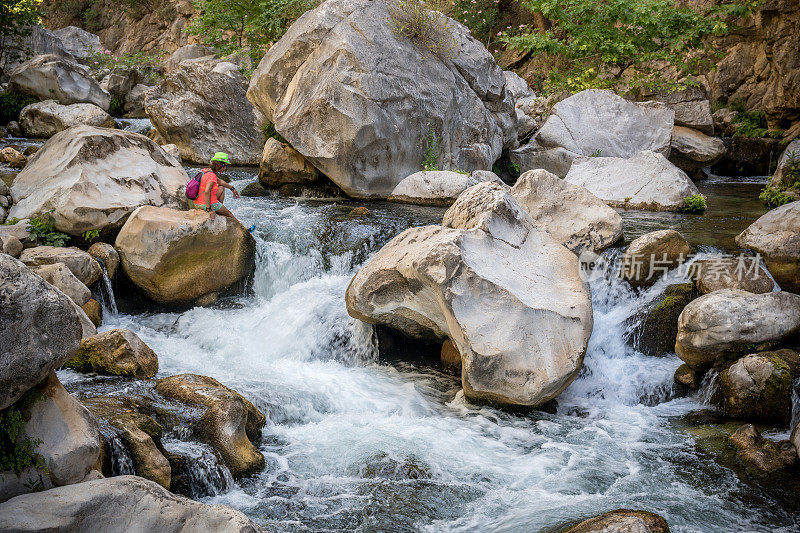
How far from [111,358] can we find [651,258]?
6.44 metres

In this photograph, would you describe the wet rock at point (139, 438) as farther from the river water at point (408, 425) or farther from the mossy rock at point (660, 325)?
the mossy rock at point (660, 325)

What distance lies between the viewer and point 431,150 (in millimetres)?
12836

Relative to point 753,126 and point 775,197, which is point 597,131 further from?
point 753,126

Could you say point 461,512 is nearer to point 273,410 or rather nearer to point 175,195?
point 273,410

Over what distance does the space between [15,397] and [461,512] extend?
3212 millimetres

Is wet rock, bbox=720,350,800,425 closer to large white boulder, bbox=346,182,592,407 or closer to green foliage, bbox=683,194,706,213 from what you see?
large white boulder, bbox=346,182,592,407

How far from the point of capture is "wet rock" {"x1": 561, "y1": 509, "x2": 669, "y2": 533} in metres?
3.77

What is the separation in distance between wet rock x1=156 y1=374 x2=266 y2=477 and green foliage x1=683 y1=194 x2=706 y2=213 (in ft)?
30.2

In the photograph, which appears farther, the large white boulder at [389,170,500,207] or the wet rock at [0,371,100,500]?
the large white boulder at [389,170,500,207]

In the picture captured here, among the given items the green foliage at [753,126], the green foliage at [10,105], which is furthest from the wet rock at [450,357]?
the green foliage at [10,105]

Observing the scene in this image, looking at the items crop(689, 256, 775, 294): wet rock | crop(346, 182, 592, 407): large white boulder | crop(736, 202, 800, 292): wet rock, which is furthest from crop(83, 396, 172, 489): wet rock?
crop(736, 202, 800, 292): wet rock

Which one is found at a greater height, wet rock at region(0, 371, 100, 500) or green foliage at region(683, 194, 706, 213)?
wet rock at region(0, 371, 100, 500)

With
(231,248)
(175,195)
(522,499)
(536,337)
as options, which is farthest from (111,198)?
(522,499)

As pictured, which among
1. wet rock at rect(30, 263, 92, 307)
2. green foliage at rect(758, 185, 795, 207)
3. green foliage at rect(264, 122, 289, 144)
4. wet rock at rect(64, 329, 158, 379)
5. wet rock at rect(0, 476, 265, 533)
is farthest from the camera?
green foliage at rect(264, 122, 289, 144)
